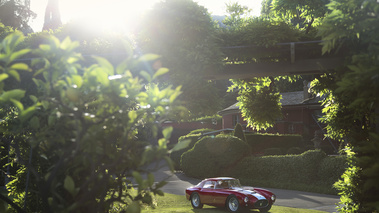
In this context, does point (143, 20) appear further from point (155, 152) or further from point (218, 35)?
point (155, 152)

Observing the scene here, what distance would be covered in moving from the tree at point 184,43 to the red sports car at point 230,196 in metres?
6.01

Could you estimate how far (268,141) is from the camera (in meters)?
36.0

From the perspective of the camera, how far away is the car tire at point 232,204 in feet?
46.1

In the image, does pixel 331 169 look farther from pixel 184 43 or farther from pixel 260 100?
pixel 184 43

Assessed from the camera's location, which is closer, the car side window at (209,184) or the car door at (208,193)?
the car door at (208,193)

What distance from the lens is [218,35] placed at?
31.4 ft

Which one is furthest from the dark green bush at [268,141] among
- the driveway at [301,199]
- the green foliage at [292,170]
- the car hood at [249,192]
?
the car hood at [249,192]

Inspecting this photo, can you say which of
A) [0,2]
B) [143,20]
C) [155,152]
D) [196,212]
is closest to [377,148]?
[155,152]

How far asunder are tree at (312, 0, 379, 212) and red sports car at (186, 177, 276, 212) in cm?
477

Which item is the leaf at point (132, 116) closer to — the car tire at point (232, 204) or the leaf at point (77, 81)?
the leaf at point (77, 81)

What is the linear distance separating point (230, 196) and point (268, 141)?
73.6 feet

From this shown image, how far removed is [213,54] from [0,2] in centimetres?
2569

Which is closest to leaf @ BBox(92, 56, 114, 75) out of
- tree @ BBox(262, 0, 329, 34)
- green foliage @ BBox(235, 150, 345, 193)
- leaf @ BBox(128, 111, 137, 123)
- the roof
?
leaf @ BBox(128, 111, 137, 123)

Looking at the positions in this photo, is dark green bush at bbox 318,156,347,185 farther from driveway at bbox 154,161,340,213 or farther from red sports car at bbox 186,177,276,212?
red sports car at bbox 186,177,276,212
